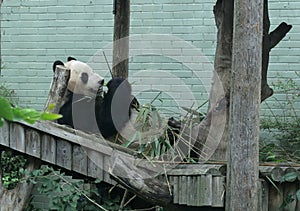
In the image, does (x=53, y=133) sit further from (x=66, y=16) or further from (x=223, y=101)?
(x=66, y=16)

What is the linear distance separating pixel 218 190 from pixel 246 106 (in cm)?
52

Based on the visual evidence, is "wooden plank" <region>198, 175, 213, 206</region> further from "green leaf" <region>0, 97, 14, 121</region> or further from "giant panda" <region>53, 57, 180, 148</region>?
"green leaf" <region>0, 97, 14, 121</region>

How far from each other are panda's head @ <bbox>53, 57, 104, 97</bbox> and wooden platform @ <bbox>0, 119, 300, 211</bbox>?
0.94 meters

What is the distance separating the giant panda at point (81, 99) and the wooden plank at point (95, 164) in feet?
2.26

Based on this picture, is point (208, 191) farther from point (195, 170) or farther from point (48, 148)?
point (48, 148)

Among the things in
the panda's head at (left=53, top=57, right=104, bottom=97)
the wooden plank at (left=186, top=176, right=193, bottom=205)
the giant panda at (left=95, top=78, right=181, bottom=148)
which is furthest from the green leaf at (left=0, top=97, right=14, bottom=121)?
the panda's head at (left=53, top=57, right=104, bottom=97)

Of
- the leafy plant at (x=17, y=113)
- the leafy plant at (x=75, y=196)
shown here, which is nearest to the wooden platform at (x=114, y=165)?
the leafy plant at (x=75, y=196)

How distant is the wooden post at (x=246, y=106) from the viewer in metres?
2.92

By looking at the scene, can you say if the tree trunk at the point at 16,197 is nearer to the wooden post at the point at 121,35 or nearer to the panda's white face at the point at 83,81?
the panda's white face at the point at 83,81

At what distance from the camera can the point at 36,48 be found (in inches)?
256

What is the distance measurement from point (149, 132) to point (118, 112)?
1.11 feet

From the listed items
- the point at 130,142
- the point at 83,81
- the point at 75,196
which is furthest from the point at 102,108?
the point at 75,196

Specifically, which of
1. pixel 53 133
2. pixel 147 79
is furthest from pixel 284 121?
pixel 53 133

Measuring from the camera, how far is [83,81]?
4500 mm
